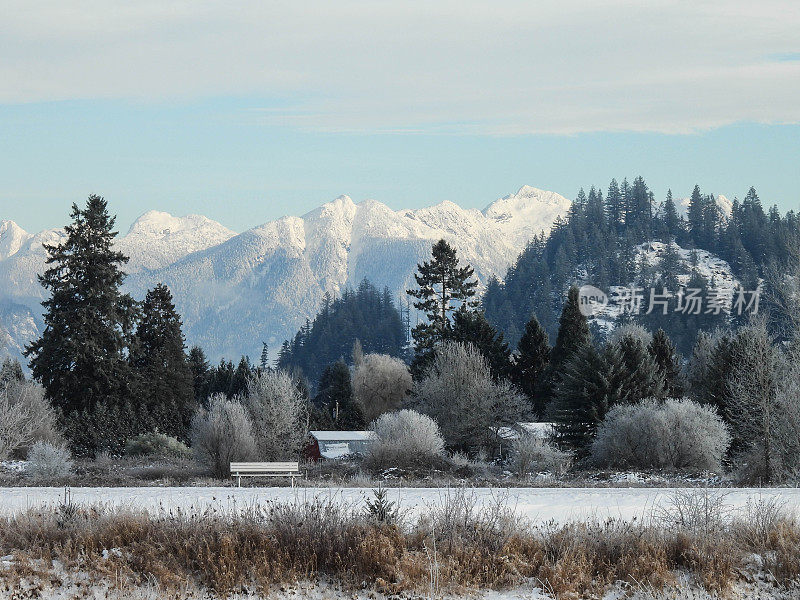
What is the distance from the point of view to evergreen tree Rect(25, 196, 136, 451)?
49.7 m

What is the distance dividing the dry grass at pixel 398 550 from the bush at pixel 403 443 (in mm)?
17502

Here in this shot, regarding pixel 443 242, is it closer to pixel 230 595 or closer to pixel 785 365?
pixel 785 365

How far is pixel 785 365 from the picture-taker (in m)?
32.8

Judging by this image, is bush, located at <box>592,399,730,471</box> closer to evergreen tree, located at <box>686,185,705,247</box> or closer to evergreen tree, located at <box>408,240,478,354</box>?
evergreen tree, located at <box>408,240,478,354</box>

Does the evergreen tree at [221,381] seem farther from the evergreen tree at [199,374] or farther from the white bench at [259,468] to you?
the white bench at [259,468]

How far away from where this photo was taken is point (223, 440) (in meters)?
30.6

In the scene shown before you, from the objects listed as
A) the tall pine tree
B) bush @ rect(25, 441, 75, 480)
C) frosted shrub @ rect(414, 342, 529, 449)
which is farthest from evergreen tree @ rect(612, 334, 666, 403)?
the tall pine tree

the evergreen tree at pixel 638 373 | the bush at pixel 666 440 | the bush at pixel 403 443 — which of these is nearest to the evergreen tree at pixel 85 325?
the bush at pixel 403 443

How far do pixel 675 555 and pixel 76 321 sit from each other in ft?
140

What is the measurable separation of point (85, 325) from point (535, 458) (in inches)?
1061

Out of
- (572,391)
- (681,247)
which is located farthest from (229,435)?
(681,247)

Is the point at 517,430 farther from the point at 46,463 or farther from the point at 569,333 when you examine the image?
the point at 46,463

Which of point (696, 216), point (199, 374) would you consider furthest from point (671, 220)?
point (199, 374)

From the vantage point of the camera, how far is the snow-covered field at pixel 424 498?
619 inches
